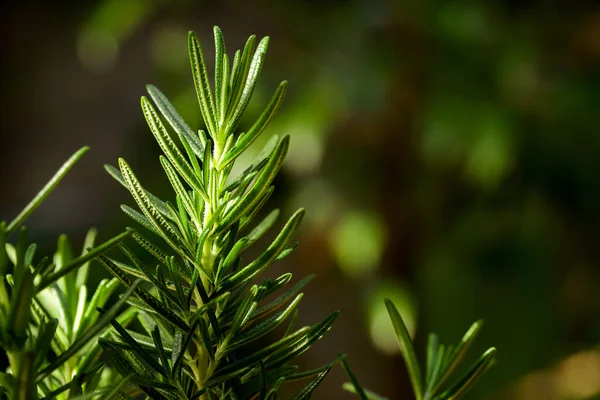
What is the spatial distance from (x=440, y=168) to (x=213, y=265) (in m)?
1.15

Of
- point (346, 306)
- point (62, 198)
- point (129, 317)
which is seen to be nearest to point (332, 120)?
point (346, 306)

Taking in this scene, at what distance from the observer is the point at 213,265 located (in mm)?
123

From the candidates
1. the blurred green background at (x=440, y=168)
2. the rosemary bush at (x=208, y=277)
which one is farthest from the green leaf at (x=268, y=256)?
the blurred green background at (x=440, y=168)

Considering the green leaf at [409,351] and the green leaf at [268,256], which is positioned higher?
the green leaf at [268,256]

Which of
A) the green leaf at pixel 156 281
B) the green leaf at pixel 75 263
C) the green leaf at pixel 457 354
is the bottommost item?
the green leaf at pixel 457 354

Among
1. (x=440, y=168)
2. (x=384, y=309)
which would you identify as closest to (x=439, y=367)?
(x=384, y=309)

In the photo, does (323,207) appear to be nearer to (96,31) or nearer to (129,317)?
(96,31)

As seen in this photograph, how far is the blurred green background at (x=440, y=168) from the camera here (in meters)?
1.07

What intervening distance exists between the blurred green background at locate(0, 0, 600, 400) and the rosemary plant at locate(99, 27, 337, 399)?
0.92m

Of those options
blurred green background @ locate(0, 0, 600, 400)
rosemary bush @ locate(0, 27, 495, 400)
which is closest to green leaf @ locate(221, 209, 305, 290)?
rosemary bush @ locate(0, 27, 495, 400)

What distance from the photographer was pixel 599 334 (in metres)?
1.14

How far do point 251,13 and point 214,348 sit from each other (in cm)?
158

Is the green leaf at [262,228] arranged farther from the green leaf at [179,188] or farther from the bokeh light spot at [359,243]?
the bokeh light spot at [359,243]

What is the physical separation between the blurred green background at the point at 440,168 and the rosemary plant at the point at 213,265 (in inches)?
36.2
